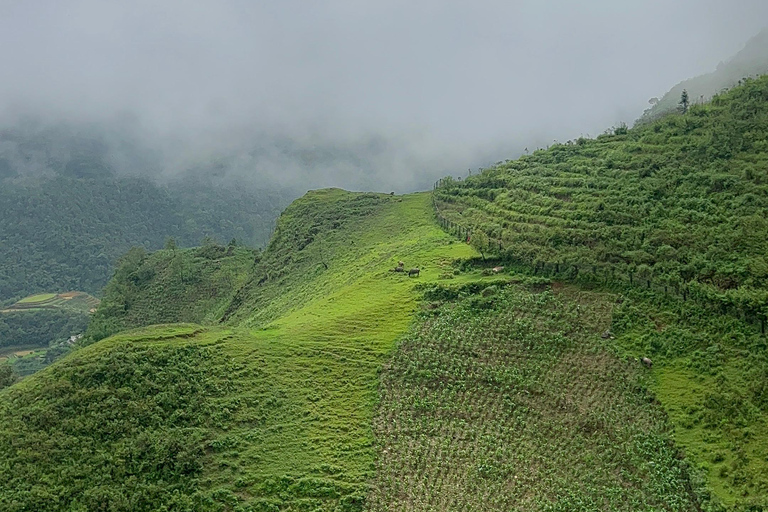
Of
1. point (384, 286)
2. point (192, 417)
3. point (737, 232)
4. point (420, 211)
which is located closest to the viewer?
point (192, 417)

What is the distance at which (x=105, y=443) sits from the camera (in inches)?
1183

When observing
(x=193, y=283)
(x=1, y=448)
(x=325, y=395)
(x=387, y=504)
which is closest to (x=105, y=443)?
(x=1, y=448)

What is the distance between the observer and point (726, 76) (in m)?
110

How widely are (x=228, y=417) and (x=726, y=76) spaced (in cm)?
11343

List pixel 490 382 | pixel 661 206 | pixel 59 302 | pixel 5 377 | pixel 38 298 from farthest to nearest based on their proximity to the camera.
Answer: pixel 38 298 → pixel 59 302 → pixel 5 377 → pixel 661 206 → pixel 490 382

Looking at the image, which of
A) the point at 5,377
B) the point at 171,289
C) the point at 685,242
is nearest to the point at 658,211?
the point at 685,242

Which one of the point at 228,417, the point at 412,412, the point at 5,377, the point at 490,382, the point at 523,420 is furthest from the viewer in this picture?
the point at 5,377

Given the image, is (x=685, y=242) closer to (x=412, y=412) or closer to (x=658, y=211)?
(x=658, y=211)

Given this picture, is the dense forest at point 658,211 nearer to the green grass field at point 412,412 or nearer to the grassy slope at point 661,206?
the grassy slope at point 661,206

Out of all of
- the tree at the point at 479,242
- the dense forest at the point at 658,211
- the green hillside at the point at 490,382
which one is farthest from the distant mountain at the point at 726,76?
the tree at the point at 479,242

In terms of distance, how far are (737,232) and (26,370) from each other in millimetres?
129399

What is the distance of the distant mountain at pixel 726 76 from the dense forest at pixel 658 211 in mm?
44278

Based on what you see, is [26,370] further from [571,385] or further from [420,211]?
[571,385]

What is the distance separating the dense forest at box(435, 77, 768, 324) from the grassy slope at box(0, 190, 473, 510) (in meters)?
14.5
